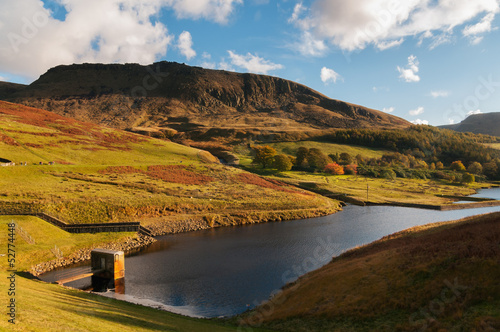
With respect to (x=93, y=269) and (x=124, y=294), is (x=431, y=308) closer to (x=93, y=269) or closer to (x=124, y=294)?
(x=124, y=294)

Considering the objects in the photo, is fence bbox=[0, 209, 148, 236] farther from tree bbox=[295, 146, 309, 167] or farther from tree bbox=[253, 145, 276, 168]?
tree bbox=[295, 146, 309, 167]

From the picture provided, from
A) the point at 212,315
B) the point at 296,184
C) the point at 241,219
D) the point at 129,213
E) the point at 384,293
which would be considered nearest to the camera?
the point at 384,293

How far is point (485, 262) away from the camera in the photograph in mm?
16938

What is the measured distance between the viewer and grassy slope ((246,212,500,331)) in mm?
14914

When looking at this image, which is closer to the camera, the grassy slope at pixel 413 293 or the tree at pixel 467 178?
the grassy slope at pixel 413 293

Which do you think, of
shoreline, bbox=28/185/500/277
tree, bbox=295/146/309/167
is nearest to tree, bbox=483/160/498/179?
shoreline, bbox=28/185/500/277

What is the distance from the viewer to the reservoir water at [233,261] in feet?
98.1

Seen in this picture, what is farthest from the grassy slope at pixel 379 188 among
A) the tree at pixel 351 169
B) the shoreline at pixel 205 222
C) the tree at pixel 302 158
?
the tree at pixel 302 158

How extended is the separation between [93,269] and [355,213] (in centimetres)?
6295

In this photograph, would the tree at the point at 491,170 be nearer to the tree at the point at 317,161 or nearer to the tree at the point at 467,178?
the tree at the point at 467,178

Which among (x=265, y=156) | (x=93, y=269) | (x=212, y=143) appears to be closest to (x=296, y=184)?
(x=265, y=156)

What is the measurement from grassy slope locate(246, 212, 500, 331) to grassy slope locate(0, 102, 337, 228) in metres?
41.0

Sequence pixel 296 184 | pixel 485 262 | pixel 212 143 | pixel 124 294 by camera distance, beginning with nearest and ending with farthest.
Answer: pixel 485 262 < pixel 124 294 < pixel 296 184 < pixel 212 143

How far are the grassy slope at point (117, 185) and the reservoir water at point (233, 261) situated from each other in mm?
8310
